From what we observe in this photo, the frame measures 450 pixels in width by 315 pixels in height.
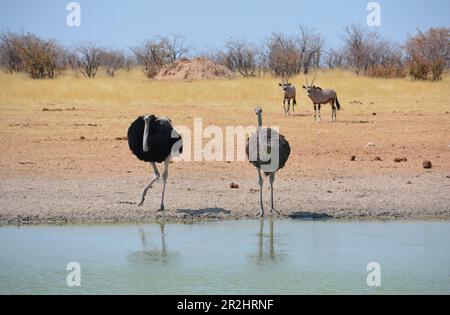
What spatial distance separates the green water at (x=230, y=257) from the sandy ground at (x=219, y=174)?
63 centimetres

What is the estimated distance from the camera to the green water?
685cm

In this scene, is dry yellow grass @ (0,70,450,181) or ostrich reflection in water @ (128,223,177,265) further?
dry yellow grass @ (0,70,450,181)

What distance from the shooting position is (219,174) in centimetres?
1222

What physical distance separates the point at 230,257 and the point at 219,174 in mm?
4517

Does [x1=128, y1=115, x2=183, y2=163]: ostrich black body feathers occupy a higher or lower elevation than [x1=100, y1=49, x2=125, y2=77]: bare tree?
lower

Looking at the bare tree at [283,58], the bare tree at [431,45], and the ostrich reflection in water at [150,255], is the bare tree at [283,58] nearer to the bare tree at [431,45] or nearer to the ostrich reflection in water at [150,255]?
the bare tree at [431,45]

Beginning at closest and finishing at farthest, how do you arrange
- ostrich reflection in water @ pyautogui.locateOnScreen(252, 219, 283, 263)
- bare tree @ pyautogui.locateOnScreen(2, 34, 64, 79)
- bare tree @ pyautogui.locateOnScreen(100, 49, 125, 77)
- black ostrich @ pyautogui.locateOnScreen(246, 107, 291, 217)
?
ostrich reflection in water @ pyautogui.locateOnScreen(252, 219, 283, 263) → black ostrich @ pyautogui.locateOnScreen(246, 107, 291, 217) → bare tree @ pyautogui.locateOnScreen(2, 34, 64, 79) → bare tree @ pyautogui.locateOnScreen(100, 49, 125, 77)

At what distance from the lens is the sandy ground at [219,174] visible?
991cm

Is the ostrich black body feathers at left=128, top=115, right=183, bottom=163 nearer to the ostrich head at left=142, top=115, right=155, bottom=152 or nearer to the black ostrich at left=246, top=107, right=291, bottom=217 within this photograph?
the ostrich head at left=142, top=115, right=155, bottom=152

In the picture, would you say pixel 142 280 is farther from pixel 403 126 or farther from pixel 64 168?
pixel 403 126

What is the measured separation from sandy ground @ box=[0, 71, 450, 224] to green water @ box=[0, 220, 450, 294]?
24.9 inches

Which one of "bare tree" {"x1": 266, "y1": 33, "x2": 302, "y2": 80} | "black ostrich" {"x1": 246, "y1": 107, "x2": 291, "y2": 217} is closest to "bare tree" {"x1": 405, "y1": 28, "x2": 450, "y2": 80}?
"bare tree" {"x1": 266, "y1": 33, "x2": 302, "y2": 80}

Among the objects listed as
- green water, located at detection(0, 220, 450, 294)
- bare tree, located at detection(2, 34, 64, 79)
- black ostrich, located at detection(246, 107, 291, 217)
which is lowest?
green water, located at detection(0, 220, 450, 294)
